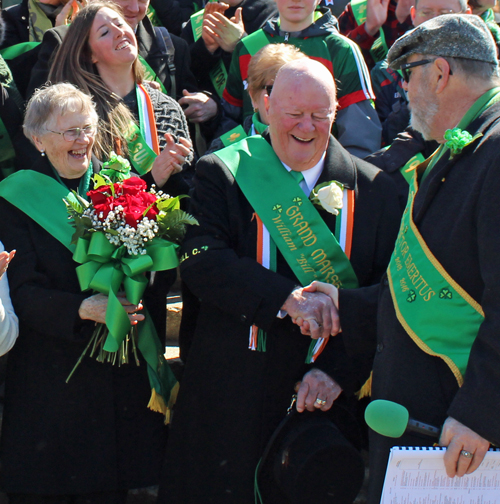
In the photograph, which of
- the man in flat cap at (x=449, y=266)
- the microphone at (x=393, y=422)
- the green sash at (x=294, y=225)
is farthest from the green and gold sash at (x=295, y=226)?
the microphone at (x=393, y=422)

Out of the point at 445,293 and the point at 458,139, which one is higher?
the point at 458,139

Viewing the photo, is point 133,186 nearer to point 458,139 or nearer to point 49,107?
point 49,107

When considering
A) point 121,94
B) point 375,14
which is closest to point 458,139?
point 121,94

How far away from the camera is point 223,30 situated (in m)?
4.66

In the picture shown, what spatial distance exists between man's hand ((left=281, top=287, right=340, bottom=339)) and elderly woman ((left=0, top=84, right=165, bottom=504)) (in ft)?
2.26

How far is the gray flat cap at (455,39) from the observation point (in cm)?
215

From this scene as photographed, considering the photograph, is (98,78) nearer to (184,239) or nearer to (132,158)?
(132,158)

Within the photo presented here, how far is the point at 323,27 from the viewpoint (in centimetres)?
421

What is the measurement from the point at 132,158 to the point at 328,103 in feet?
3.82

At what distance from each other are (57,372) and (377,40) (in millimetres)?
3342

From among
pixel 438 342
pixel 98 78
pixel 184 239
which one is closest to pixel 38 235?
pixel 184 239

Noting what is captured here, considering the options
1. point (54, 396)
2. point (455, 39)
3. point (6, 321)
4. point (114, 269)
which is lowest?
point (54, 396)

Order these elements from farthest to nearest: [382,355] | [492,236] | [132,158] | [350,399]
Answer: [132,158], [350,399], [382,355], [492,236]

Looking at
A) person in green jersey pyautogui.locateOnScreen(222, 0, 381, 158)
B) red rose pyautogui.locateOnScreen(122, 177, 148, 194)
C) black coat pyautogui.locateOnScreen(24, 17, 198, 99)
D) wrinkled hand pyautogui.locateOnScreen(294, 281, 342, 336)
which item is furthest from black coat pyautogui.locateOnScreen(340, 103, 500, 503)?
black coat pyautogui.locateOnScreen(24, 17, 198, 99)
